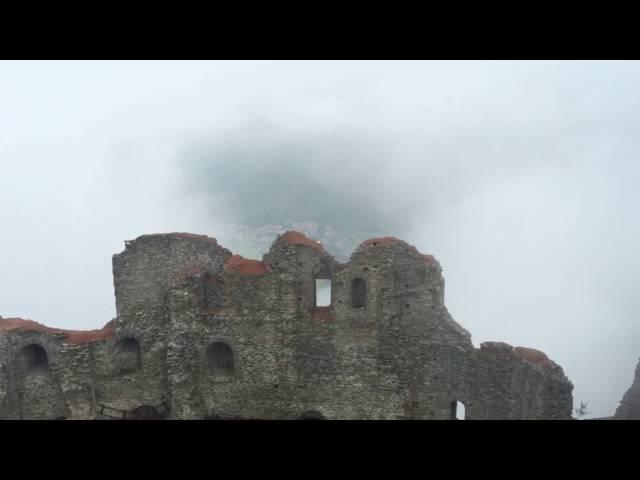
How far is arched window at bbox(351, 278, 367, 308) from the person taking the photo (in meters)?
19.8

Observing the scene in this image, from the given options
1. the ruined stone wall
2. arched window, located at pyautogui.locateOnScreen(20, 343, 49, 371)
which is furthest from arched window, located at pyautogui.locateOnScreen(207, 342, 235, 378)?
the ruined stone wall

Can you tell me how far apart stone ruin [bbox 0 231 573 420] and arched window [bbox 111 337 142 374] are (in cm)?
9

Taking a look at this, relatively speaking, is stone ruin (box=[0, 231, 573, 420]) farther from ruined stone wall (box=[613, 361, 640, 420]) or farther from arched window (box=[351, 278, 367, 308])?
ruined stone wall (box=[613, 361, 640, 420])

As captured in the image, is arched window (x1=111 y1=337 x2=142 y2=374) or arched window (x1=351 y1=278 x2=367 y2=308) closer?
arched window (x1=351 y1=278 x2=367 y2=308)

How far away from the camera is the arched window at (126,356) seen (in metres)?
20.1

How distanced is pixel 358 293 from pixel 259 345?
16.4ft

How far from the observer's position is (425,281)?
18281 millimetres

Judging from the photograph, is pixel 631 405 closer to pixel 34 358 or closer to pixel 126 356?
pixel 126 356

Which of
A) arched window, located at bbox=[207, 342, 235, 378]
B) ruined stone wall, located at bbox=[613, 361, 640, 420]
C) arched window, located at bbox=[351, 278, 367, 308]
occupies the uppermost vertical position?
arched window, located at bbox=[351, 278, 367, 308]

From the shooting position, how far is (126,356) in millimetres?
20656

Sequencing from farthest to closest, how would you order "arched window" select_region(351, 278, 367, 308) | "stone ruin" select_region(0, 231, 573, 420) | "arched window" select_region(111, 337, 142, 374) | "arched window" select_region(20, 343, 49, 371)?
"arched window" select_region(111, 337, 142, 374) < "arched window" select_region(351, 278, 367, 308) < "arched window" select_region(20, 343, 49, 371) < "stone ruin" select_region(0, 231, 573, 420)

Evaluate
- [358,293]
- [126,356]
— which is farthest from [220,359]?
[358,293]

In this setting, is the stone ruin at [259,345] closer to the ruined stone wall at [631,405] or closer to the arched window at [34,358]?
the arched window at [34,358]

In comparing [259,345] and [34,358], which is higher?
[259,345]
